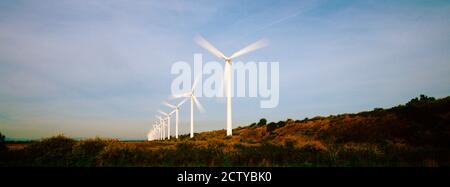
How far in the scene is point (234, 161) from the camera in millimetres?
22438

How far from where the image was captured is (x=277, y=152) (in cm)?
2534

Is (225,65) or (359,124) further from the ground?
(225,65)
